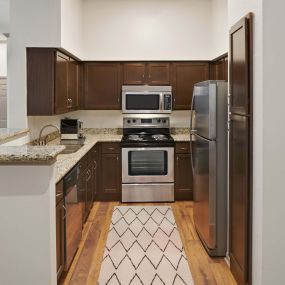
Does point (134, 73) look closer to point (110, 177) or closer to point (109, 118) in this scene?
point (109, 118)

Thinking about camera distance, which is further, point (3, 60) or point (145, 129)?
point (145, 129)

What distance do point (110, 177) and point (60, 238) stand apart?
287 centimetres

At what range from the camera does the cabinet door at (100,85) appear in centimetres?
626

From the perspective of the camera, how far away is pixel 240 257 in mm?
3115

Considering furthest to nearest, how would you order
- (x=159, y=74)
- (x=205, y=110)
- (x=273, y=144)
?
(x=159, y=74), (x=205, y=110), (x=273, y=144)

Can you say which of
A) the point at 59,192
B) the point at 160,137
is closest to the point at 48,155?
the point at 59,192

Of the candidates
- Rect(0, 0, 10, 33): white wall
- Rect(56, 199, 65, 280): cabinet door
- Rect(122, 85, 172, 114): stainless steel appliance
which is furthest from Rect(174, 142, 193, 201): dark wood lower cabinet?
Rect(56, 199, 65, 280): cabinet door

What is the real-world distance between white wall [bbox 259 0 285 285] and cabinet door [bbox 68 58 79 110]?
315 cm

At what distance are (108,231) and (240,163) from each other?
2113mm

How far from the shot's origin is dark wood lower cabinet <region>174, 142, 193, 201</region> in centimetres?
591

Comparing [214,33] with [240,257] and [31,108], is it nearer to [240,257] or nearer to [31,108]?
[31,108]

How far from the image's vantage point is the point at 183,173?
19.6ft

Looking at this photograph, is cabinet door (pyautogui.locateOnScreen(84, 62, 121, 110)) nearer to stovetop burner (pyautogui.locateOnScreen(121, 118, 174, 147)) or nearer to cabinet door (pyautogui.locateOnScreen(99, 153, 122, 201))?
stovetop burner (pyautogui.locateOnScreen(121, 118, 174, 147))

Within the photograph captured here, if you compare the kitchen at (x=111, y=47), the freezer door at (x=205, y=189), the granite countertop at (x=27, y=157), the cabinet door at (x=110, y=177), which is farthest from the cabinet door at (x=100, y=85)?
the granite countertop at (x=27, y=157)
